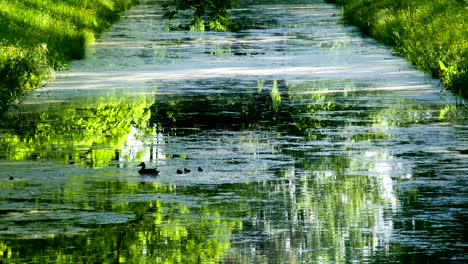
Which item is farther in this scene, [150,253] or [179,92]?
[179,92]

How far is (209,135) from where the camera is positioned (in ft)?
52.7

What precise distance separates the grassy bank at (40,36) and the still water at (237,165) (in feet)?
1.27

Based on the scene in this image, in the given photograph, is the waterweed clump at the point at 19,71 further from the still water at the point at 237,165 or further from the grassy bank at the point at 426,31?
the grassy bank at the point at 426,31

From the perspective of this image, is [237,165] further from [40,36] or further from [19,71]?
[40,36]

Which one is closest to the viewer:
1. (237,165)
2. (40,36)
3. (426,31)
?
(237,165)

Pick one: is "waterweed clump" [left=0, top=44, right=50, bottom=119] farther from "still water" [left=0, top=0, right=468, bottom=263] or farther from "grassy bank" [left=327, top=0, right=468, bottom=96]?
"grassy bank" [left=327, top=0, right=468, bottom=96]

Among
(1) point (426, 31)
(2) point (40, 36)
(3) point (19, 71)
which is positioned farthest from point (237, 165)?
(1) point (426, 31)

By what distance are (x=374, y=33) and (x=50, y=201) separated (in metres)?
21.2

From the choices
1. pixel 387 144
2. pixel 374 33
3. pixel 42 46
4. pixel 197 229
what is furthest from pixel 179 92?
pixel 374 33

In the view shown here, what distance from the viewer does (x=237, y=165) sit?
44.9 ft

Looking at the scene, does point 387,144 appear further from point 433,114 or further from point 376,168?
point 433,114

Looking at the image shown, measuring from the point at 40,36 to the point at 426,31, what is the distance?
7574mm

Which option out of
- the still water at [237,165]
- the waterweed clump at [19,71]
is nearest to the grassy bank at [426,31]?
the still water at [237,165]

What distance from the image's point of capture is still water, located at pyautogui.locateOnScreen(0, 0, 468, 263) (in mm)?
9766
